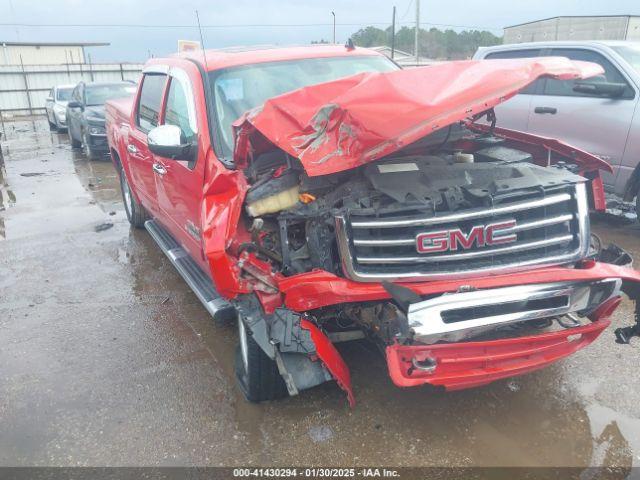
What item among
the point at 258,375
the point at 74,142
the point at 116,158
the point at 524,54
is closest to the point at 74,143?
the point at 74,142

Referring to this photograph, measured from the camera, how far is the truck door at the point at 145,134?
4570mm

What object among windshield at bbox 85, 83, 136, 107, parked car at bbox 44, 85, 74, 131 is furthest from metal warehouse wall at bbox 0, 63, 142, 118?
windshield at bbox 85, 83, 136, 107

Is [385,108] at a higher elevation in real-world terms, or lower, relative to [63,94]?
higher

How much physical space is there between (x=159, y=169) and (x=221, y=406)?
6.62ft

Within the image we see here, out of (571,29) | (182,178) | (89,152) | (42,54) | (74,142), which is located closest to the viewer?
(182,178)

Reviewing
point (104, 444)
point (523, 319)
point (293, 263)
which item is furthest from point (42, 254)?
point (523, 319)

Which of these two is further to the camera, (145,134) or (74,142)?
(74,142)

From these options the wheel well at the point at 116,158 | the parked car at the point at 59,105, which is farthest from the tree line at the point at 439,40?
the wheel well at the point at 116,158

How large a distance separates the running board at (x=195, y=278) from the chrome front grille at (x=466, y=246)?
3.29 ft

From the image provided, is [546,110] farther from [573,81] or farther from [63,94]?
[63,94]

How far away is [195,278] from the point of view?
12.5 feet

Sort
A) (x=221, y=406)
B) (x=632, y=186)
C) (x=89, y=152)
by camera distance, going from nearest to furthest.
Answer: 1. (x=221, y=406)
2. (x=632, y=186)
3. (x=89, y=152)

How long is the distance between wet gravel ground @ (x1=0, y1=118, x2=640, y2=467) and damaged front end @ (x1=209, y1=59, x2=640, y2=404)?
44cm

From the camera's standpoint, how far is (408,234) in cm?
260
